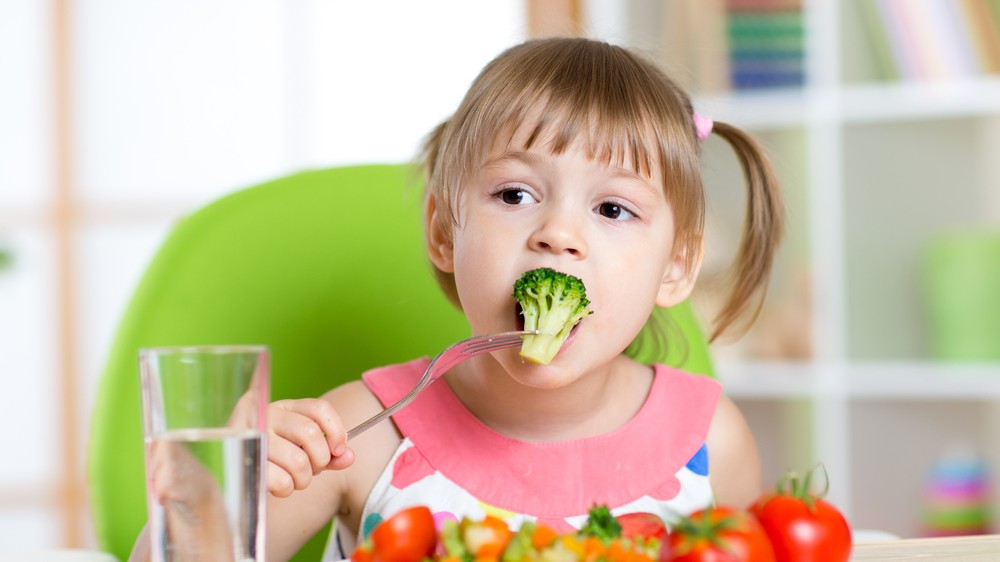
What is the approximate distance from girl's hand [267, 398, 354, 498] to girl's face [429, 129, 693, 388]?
0.21 metres

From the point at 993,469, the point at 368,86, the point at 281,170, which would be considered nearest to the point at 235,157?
the point at 281,170

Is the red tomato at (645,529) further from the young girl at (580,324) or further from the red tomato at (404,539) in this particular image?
the young girl at (580,324)

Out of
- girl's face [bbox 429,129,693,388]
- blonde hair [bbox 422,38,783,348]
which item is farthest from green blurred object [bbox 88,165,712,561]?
girl's face [bbox 429,129,693,388]

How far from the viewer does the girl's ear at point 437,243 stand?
1221 millimetres

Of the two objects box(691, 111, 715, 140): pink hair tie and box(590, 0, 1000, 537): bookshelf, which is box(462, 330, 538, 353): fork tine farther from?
box(590, 0, 1000, 537): bookshelf

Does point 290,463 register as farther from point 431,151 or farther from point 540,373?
point 431,151

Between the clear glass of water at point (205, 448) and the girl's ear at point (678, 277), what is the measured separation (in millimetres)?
725

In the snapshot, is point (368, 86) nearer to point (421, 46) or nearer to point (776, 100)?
point (421, 46)

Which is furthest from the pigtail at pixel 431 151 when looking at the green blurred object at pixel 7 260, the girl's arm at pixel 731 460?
the green blurred object at pixel 7 260

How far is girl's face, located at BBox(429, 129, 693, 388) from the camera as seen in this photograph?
1021 mm

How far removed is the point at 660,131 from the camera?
3.69 ft

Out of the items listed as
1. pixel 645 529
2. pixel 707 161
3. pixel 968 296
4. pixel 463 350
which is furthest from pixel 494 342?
pixel 968 296

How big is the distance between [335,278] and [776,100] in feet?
5.45

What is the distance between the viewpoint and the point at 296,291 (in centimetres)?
134
